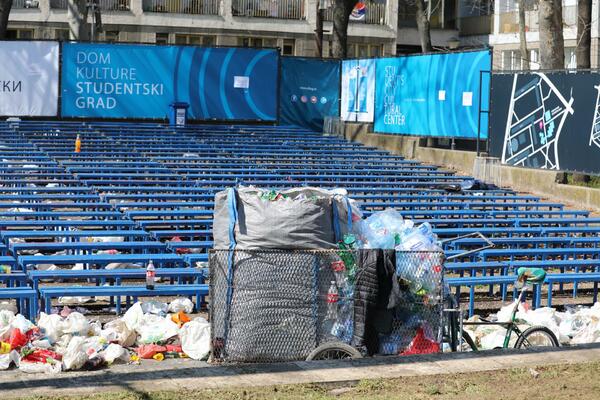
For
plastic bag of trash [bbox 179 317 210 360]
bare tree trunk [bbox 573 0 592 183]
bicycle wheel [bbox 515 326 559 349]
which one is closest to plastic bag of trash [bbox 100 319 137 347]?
plastic bag of trash [bbox 179 317 210 360]

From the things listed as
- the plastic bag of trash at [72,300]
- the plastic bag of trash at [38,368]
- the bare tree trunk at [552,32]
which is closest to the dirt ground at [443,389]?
the plastic bag of trash at [38,368]

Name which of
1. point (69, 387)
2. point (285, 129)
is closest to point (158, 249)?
point (69, 387)

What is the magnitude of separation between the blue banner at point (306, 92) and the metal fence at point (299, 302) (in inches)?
1104

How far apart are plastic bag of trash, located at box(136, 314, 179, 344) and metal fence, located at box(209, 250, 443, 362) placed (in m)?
1.27

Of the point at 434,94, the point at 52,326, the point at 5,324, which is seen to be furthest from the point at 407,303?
the point at 434,94

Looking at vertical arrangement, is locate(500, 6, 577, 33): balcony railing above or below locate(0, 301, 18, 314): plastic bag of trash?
above

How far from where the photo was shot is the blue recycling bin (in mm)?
34625

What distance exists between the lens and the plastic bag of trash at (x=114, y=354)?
983 cm

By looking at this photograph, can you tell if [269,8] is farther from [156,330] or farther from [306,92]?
[156,330]

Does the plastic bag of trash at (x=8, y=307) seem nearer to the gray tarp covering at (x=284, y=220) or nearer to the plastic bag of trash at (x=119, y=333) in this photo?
the plastic bag of trash at (x=119, y=333)

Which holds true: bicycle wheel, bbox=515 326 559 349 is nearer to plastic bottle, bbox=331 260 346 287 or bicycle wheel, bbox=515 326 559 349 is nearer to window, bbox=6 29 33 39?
plastic bottle, bbox=331 260 346 287

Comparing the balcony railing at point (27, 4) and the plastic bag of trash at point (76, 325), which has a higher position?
the balcony railing at point (27, 4)

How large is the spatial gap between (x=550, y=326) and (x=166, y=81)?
82.2 ft

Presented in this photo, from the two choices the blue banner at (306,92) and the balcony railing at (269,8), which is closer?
the blue banner at (306,92)
